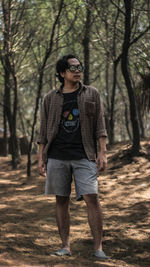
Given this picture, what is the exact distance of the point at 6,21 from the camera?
11.9 meters

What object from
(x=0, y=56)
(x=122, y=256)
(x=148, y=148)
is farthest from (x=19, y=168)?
(x=122, y=256)

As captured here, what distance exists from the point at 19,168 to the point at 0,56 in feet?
13.8

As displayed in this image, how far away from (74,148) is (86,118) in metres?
0.35

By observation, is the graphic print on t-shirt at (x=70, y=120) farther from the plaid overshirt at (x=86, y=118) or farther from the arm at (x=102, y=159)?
the arm at (x=102, y=159)

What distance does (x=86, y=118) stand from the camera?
3961 millimetres

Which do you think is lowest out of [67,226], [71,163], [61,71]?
[67,226]

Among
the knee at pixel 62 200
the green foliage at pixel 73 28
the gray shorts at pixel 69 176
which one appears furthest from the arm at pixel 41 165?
the green foliage at pixel 73 28

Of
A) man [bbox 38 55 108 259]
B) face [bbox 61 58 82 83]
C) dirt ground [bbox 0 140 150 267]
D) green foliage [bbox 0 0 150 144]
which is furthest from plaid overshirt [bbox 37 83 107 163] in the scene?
green foliage [bbox 0 0 150 144]

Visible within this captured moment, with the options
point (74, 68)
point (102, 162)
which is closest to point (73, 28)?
point (74, 68)

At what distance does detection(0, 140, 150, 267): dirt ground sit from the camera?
4.07 meters

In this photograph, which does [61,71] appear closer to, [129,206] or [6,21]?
[129,206]

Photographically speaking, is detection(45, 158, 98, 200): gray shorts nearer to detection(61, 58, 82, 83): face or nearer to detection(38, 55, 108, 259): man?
detection(38, 55, 108, 259): man

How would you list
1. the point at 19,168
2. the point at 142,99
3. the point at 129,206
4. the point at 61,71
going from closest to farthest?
1. the point at 61,71
2. the point at 129,206
3. the point at 142,99
4. the point at 19,168

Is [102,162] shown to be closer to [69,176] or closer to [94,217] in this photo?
[69,176]
